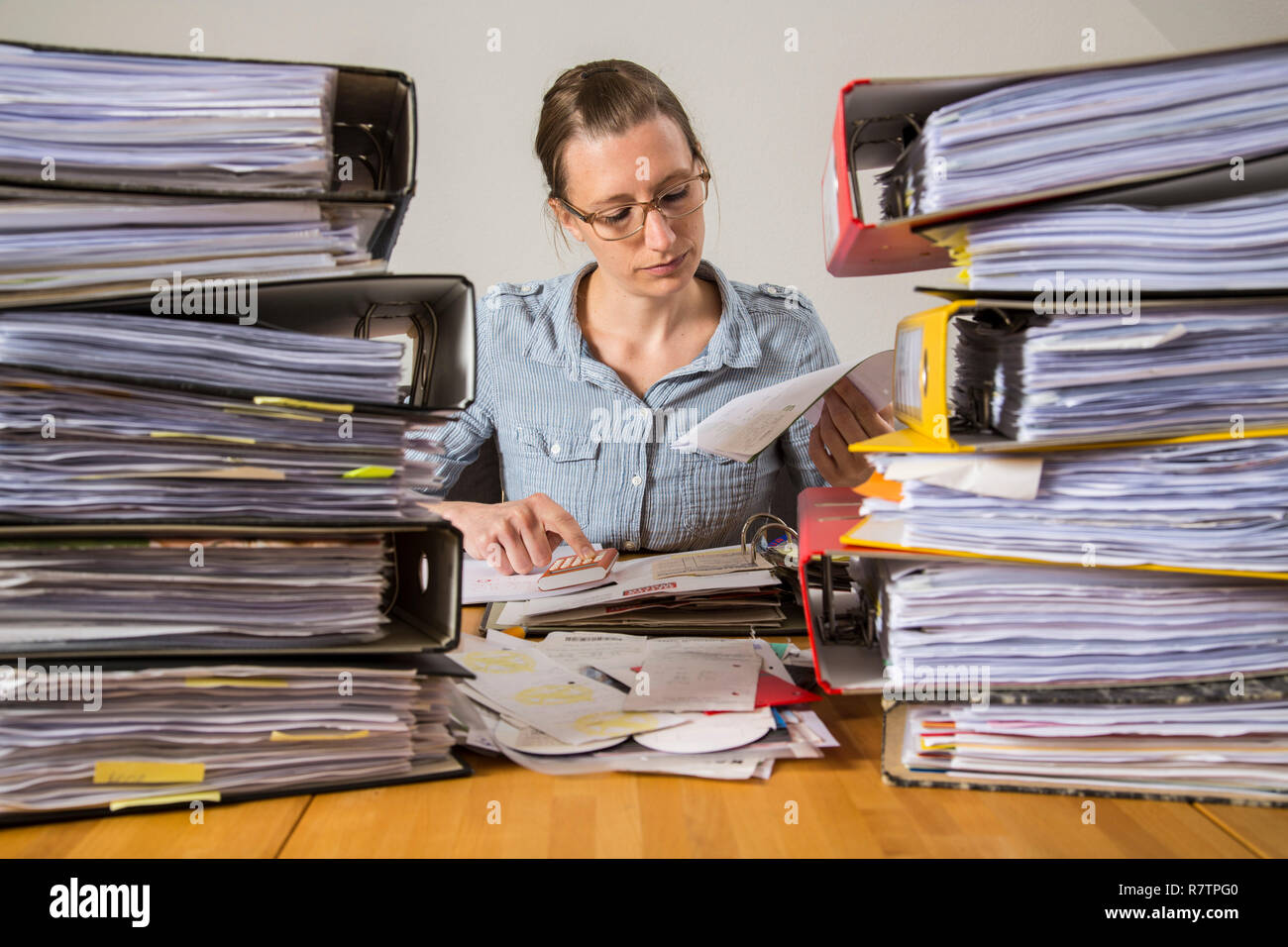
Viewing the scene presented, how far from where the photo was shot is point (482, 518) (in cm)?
132

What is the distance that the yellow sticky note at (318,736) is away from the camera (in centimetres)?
67

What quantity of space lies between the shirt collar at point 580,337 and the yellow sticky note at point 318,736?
117cm

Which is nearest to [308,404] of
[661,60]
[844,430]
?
[844,430]

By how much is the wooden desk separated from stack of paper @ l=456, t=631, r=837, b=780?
0.07 feet

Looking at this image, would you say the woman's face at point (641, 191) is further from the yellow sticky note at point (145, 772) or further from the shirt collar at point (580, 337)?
the yellow sticky note at point (145, 772)

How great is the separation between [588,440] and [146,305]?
1192mm

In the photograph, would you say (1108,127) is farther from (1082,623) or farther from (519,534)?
(519,534)

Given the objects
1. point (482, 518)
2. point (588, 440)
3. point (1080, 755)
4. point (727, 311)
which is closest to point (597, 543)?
point (588, 440)

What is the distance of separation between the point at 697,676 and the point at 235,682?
0.39 metres

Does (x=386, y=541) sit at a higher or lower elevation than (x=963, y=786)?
higher

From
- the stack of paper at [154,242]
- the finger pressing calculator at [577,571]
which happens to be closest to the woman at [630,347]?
the finger pressing calculator at [577,571]

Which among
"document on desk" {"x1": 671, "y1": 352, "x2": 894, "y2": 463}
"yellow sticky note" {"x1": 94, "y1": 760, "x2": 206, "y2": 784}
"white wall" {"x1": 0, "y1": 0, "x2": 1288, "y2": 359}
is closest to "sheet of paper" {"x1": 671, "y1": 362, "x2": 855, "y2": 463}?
"document on desk" {"x1": 671, "y1": 352, "x2": 894, "y2": 463}
